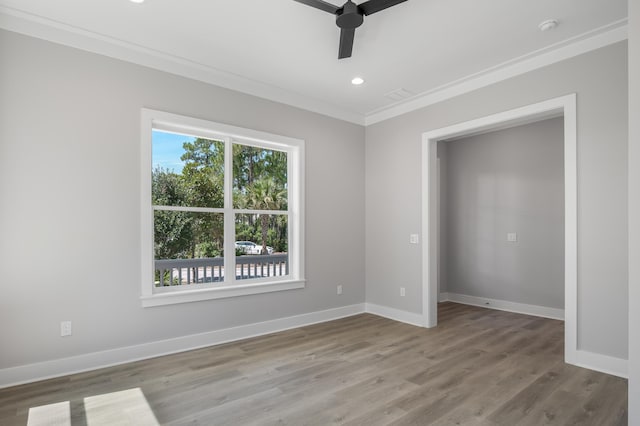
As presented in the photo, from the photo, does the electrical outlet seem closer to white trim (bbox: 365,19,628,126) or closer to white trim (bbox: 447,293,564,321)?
white trim (bbox: 365,19,628,126)

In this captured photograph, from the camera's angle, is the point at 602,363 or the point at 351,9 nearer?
the point at 351,9

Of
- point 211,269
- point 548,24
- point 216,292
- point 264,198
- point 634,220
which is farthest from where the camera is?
point 264,198

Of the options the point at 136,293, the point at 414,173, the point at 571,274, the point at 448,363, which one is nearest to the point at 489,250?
the point at 414,173

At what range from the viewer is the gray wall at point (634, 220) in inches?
71.9

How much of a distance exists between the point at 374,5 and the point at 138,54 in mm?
2273

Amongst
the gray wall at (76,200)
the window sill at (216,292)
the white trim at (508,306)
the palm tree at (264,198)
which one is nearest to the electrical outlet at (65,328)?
the gray wall at (76,200)

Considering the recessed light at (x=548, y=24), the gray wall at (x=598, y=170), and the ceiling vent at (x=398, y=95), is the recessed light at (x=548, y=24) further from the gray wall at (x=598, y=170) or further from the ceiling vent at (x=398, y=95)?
the ceiling vent at (x=398, y=95)

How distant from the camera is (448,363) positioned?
319cm

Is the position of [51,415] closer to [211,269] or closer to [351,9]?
[211,269]

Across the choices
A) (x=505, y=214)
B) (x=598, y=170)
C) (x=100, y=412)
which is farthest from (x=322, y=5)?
(x=505, y=214)

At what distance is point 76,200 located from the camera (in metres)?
2.99

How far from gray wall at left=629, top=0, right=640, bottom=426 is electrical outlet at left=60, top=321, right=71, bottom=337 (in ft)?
12.7

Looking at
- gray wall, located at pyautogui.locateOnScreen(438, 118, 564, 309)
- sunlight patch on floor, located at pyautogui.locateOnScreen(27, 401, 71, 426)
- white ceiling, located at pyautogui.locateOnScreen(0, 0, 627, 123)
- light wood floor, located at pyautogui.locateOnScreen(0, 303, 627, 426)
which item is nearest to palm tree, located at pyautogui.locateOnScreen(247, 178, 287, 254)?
white ceiling, located at pyautogui.locateOnScreen(0, 0, 627, 123)

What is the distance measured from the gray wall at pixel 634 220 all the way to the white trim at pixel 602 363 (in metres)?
1.32
